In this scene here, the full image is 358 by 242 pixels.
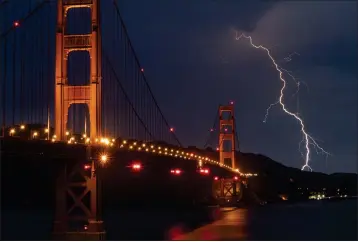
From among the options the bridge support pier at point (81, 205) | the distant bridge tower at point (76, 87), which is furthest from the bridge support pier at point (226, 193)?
the distant bridge tower at point (76, 87)

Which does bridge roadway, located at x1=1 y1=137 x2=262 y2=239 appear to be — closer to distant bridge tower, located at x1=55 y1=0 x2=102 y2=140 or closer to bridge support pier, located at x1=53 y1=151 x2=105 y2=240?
bridge support pier, located at x1=53 y1=151 x2=105 y2=240

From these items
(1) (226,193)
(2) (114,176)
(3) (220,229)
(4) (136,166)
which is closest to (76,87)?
(4) (136,166)

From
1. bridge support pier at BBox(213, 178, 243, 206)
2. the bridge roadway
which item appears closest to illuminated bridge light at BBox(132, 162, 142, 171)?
the bridge roadway

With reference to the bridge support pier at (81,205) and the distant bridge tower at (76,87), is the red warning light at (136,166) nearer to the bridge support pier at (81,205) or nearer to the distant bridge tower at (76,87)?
the bridge support pier at (81,205)

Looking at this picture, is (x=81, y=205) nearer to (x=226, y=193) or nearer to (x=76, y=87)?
(x=76, y=87)

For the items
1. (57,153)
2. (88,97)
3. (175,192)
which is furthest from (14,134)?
(175,192)

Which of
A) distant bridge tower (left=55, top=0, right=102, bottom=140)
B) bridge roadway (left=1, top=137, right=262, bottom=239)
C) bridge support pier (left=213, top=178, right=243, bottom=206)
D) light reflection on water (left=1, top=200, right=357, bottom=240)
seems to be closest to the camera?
bridge roadway (left=1, top=137, right=262, bottom=239)

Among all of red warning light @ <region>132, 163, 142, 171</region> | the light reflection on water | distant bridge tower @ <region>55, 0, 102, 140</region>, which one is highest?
distant bridge tower @ <region>55, 0, 102, 140</region>

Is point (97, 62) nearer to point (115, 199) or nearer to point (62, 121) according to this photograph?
point (62, 121)
